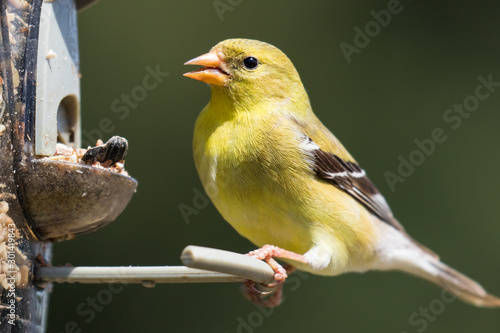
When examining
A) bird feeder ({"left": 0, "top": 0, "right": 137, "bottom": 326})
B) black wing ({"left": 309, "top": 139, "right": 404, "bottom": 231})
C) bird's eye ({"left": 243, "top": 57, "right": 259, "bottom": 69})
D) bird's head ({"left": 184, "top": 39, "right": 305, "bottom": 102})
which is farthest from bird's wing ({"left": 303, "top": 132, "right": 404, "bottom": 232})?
bird feeder ({"left": 0, "top": 0, "right": 137, "bottom": 326})

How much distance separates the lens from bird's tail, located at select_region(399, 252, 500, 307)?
3.85m

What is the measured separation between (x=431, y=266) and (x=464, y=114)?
163 centimetres

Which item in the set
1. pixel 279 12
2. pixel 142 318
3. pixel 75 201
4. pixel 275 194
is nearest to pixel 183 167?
pixel 142 318

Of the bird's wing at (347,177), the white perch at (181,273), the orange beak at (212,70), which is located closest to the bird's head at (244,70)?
the orange beak at (212,70)

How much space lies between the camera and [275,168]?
2.75 meters

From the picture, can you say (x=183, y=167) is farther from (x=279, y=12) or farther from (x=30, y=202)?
(x=30, y=202)

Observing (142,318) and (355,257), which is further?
(142,318)

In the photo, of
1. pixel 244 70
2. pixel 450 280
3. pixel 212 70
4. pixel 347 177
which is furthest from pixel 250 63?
pixel 450 280

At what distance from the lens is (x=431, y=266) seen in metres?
3.91

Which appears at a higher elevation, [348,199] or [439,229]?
[348,199]

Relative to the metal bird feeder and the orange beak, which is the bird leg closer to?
the metal bird feeder

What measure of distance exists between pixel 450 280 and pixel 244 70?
6.19 feet

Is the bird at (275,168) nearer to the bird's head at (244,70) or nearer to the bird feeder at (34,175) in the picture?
the bird's head at (244,70)

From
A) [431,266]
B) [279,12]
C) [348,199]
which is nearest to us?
[348,199]
